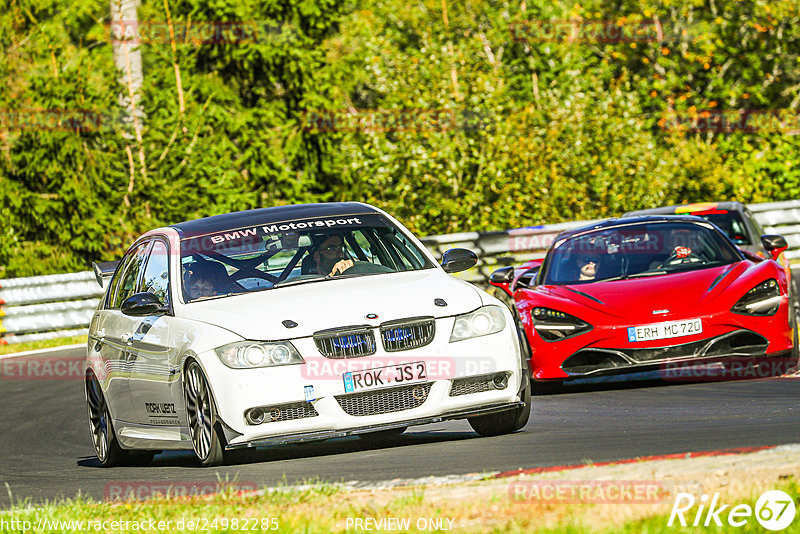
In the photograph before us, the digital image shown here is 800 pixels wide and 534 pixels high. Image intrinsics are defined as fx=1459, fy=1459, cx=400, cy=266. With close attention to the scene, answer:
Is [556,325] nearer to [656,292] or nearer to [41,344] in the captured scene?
[656,292]

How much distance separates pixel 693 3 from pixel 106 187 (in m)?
21.6

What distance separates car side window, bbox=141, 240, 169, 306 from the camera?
361 inches

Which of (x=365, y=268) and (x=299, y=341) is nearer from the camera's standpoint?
(x=299, y=341)

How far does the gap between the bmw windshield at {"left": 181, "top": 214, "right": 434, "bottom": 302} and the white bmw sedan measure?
0.03ft

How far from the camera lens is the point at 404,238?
31.7 ft

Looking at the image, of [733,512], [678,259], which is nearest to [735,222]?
[678,259]

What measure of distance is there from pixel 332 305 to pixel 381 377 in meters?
0.53

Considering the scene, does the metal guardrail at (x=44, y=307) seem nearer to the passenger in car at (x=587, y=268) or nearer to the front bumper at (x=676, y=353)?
the passenger in car at (x=587, y=268)

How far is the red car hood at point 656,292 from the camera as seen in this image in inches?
435

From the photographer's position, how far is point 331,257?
9367 millimetres

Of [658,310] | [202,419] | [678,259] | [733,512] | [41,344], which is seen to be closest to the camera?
[733,512]

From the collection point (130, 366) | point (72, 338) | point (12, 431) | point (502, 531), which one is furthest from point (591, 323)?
point (72, 338)

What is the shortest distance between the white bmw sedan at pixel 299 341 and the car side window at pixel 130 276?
10.3 inches

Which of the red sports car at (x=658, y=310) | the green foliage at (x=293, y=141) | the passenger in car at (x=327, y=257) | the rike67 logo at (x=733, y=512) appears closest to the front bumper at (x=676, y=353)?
the red sports car at (x=658, y=310)
